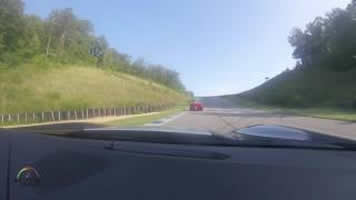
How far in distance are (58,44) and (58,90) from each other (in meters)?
39.7

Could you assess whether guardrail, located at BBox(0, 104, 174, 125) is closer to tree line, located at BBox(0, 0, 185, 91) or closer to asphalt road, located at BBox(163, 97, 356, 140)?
asphalt road, located at BBox(163, 97, 356, 140)

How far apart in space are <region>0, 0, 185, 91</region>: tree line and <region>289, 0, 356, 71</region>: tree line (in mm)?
55173

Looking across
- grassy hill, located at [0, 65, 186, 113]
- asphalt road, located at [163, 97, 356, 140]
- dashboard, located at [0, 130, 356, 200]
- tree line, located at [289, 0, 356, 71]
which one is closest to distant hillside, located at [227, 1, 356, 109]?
tree line, located at [289, 0, 356, 71]

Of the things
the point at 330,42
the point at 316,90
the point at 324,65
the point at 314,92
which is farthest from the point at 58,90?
the point at 324,65

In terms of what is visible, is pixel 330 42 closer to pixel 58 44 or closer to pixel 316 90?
pixel 316 90

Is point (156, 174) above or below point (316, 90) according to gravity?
below

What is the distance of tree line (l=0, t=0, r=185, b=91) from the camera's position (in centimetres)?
5416

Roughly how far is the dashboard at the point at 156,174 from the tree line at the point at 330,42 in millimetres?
77327

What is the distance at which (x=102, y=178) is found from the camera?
156cm

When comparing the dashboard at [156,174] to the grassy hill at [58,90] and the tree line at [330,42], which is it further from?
the tree line at [330,42]

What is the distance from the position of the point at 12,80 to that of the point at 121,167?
52.7 metres

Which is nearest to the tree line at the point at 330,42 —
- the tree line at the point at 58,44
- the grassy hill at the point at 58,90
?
the grassy hill at the point at 58,90

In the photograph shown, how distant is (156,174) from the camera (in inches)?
61.8

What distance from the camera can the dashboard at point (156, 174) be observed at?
1.54m
